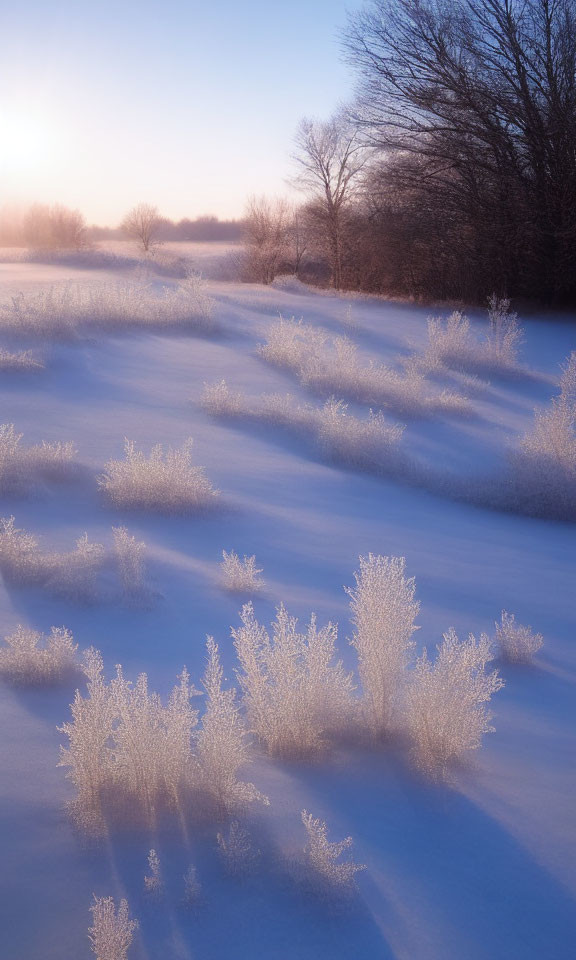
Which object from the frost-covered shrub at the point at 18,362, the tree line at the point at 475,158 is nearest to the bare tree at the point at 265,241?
the tree line at the point at 475,158

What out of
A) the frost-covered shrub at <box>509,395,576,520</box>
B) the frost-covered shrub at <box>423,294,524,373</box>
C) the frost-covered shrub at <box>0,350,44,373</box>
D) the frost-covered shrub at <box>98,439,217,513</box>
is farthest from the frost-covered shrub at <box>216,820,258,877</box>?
the frost-covered shrub at <box>423,294,524,373</box>

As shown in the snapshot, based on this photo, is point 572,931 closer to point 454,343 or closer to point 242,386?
point 242,386

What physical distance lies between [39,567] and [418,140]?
15.9 m

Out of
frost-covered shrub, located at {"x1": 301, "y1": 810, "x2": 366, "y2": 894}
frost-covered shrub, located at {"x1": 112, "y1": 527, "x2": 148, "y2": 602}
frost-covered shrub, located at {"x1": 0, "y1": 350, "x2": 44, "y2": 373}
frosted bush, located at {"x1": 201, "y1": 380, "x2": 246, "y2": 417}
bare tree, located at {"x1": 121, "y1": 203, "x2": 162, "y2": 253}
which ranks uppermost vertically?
bare tree, located at {"x1": 121, "y1": 203, "x2": 162, "y2": 253}

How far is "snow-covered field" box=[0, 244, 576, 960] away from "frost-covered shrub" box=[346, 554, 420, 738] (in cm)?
15

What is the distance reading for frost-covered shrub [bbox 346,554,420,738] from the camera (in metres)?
2.82

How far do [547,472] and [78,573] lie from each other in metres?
4.19

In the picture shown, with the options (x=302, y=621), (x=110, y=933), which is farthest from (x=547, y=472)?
(x=110, y=933)

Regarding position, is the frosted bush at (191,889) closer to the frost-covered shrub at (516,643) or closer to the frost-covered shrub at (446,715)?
the frost-covered shrub at (446,715)

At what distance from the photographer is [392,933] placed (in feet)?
6.49

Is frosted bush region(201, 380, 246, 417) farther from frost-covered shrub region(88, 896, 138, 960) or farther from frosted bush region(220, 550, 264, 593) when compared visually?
frost-covered shrub region(88, 896, 138, 960)

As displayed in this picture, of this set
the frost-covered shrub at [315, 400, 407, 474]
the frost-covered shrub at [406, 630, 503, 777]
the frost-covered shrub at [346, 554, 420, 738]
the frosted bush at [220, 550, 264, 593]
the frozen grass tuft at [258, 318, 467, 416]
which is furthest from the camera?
the frozen grass tuft at [258, 318, 467, 416]

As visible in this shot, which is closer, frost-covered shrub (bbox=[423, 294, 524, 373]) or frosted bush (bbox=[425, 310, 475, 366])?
frost-covered shrub (bbox=[423, 294, 524, 373])

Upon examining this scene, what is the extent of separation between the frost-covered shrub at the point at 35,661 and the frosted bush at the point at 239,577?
1133 mm
